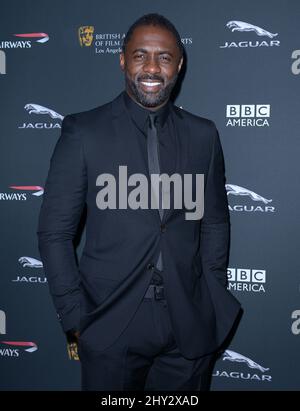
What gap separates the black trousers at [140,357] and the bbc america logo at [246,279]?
0.91 metres

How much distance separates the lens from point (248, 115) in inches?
97.3

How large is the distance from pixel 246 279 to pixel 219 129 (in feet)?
2.93

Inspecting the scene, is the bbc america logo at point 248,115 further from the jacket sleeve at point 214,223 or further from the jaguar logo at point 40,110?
the jaguar logo at point 40,110

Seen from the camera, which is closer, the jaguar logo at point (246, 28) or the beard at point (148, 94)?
the beard at point (148, 94)

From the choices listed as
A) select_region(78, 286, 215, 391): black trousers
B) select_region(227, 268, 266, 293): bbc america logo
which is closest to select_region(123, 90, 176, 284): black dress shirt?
select_region(78, 286, 215, 391): black trousers

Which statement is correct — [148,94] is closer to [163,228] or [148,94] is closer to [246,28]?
[163,228]

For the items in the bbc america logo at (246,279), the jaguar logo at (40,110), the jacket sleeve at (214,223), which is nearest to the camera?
the jacket sleeve at (214,223)

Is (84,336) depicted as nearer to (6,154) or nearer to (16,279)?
(16,279)

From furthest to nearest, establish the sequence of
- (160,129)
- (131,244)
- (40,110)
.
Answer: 1. (40,110)
2. (160,129)
3. (131,244)

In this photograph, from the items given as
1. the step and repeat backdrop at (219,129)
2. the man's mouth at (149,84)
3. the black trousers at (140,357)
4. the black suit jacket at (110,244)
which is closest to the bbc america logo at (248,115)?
the step and repeat backdrop at (219,129)

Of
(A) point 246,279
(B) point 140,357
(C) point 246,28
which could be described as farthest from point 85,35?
(B) point 140,357

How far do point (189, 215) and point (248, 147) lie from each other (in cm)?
90

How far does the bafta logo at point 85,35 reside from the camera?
8.46 feet

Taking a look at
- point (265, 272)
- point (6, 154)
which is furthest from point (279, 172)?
point (6, 154)
